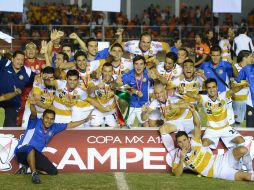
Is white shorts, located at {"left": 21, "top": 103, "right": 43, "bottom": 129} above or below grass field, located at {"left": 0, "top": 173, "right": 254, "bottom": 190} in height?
above

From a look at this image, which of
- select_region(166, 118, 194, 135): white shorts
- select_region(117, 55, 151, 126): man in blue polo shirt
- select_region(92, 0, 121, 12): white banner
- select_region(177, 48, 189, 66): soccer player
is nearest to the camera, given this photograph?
select_region(166, 118, 194, 135): white shorts

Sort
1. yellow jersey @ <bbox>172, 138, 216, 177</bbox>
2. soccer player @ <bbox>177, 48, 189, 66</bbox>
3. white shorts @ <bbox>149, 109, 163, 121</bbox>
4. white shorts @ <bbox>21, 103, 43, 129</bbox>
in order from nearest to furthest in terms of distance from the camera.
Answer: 1. yellow jersey @ <bbox>172, 138, 216, 177</bbox>
2. white shorts @ <bbox>149, 109, 163, 121</bbox>
3. white shorts @ <bbox>21, 103, 43, 129</bbox>
4. soccer player @ <bbox>177, 48, 189, 66</bbox>

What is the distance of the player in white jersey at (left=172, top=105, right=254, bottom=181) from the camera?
31.8ft

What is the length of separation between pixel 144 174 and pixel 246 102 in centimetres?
293

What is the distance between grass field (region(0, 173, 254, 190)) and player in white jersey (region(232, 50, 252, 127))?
285 centimetres

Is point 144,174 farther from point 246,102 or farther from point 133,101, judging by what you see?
point 246,102

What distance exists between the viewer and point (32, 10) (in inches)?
1345

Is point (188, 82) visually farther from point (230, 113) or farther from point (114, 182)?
point (114, 182)

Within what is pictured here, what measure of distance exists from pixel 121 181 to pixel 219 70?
3.45 m

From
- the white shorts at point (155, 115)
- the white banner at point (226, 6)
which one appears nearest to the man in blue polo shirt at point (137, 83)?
the white shorts at point (155, 115)

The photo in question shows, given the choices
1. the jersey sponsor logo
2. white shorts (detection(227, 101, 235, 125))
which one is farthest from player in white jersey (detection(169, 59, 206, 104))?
the jersey sponsor logo

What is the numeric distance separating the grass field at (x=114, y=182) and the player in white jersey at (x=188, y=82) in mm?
1789

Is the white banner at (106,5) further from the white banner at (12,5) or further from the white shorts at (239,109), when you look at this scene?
the white shorts at (239,109)

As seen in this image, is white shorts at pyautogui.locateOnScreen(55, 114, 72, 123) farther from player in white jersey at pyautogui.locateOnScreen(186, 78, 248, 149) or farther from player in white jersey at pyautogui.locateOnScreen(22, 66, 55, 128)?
player in white jersey at pyautogui.locateOnScreen(186, 78, 248, 149)
